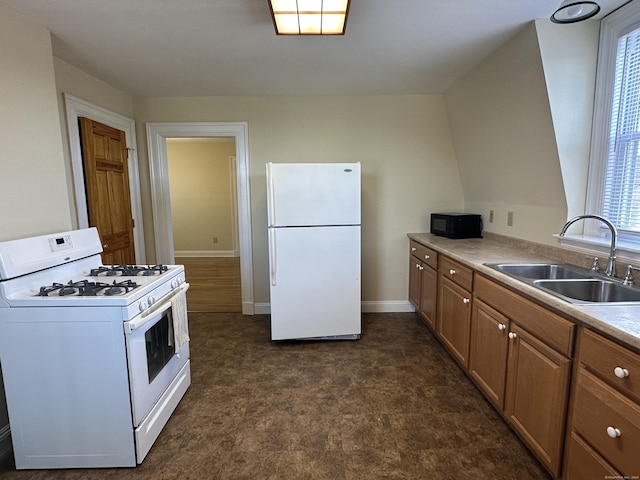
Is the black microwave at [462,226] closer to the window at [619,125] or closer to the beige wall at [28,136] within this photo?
the window at [619,125]

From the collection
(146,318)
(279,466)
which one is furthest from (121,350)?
(279,466)

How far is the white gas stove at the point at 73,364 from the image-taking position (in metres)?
1.63

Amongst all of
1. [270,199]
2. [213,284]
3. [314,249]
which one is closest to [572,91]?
[314,249]

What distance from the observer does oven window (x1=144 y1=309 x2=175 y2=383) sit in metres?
1.88

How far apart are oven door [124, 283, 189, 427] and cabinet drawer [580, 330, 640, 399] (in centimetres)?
197

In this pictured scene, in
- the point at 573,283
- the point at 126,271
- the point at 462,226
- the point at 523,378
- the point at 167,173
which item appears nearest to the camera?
the point at 523,378

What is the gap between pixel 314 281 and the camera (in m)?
3.08

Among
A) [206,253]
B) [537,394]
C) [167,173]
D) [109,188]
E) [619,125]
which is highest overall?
[619,125]

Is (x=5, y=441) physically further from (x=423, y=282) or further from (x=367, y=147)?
(x=367, y=147)

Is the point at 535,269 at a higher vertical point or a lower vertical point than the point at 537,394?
higher

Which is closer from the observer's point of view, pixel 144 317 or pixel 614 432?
pixel 614 432

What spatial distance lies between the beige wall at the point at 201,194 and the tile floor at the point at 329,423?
4.29 meters

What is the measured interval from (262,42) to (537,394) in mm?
2615

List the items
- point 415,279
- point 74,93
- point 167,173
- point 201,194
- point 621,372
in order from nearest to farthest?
point 621,372
point 74,93
point 415,279
point 167,173
point 201,194
